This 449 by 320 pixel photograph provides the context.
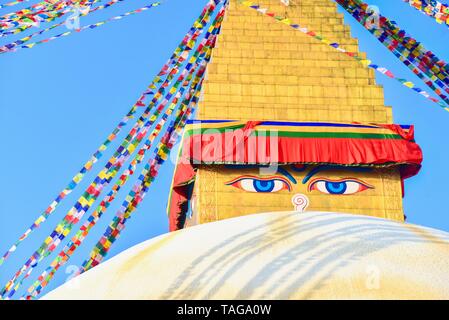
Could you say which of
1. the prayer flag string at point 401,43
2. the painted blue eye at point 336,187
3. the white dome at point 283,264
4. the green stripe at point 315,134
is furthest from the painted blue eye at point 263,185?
the white dome at point 283,264

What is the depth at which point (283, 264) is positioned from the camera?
6164mm

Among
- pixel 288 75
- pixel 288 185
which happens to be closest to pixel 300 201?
pixel 288 185

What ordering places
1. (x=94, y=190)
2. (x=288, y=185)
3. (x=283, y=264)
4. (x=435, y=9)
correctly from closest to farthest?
(x=283, y=264) → (x=435, y=9) → (x=94, y=190) → (x=288, y=185)

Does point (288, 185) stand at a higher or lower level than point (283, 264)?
higher

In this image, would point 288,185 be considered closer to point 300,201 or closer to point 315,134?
point 300,201

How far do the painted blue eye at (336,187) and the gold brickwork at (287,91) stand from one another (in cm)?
→ 12

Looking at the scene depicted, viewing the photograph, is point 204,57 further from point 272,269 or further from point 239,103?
point 272,269

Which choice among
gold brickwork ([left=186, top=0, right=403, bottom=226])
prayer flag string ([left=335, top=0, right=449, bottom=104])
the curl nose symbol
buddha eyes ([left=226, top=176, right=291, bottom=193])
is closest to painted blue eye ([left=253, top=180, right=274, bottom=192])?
buddha eyes ([left=226, top=176, right=291, bottom=193])

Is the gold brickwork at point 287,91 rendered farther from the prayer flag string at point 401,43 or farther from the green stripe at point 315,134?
the prayer flag string at point 401,43

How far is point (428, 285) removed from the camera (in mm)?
5754

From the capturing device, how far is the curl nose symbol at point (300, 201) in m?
13.2

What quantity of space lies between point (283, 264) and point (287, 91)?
867 centimetres

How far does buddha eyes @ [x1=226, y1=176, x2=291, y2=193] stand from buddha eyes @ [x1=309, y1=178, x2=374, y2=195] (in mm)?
433
